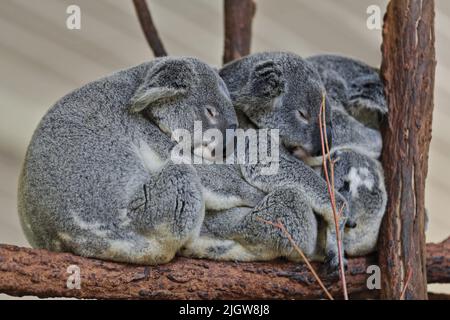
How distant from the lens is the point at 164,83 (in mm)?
3051

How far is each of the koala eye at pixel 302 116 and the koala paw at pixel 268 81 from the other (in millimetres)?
124

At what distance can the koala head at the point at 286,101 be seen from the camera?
333cm

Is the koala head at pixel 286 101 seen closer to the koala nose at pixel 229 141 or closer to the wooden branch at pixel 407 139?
the koala nose at pixel 229 141

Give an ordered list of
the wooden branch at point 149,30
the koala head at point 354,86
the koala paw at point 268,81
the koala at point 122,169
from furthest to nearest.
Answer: the wooden branch at point 149,30, the koala head at point 354,86, the koala paw at point 268,81, the koala at point 122,169

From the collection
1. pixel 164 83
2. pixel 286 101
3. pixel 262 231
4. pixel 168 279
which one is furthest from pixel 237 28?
pixel 168 279

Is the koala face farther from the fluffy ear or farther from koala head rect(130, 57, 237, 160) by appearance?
the fluffy ear

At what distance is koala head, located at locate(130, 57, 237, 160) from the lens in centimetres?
306

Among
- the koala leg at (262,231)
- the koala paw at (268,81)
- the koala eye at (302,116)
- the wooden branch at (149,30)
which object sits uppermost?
the wooden branch at (149,30)

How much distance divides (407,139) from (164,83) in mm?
1114

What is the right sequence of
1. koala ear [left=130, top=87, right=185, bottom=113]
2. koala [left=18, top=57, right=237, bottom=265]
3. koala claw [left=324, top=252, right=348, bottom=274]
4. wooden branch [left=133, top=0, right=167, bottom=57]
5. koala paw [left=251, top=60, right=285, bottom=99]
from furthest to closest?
wooden branch [left=133, top=0, right=167, bottom=57] < koala paw [left=251, top=60, right=285, bottom=99] < koala claw [left=324, top=252, right=348, bottom=274] < koala ear [left=130, top=87, right=185, bottom=113] < koala [left=18, top=57, right=237, bottom=265]

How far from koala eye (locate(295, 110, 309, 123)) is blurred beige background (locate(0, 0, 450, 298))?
1.65m

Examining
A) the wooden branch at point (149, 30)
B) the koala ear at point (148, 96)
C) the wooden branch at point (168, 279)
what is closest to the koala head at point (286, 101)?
the koala ear at point (148, 96)

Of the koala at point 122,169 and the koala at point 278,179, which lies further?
the koala at point 278,179

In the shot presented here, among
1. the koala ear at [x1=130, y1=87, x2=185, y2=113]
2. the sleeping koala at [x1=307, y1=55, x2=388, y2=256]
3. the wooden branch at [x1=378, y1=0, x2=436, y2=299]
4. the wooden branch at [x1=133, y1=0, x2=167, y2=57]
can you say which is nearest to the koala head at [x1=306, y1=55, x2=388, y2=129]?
the sleeping koala at [x1=307, y1=55, x2=388, y2=256]
